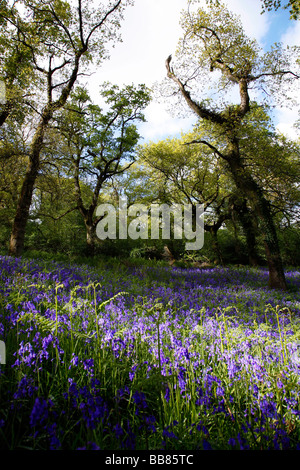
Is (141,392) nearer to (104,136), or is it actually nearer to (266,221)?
(266,221)

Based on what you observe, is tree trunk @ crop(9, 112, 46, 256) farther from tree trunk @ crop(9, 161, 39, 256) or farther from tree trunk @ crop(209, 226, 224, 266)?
tree trunk @ crop(209, 226, 224, 266)

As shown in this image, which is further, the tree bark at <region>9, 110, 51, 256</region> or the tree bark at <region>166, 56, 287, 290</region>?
the tree bark at <region>9, 110, 51, 256</region>

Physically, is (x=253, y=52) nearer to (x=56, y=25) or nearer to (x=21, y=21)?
(x=56, y=25)

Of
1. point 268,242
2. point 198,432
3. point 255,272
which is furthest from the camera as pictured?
point 255,272

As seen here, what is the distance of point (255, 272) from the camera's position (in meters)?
11.8

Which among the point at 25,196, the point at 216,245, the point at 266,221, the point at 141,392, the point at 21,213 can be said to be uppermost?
the point at 25,196

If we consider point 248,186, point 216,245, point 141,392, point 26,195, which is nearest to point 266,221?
point 248,186

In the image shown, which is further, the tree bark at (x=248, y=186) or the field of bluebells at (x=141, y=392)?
the tree bark at (x=248, y=186)

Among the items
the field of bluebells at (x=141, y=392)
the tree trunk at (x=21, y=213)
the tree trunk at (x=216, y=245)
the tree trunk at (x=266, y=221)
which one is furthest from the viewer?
the tree trunk at (x=216, y=245)

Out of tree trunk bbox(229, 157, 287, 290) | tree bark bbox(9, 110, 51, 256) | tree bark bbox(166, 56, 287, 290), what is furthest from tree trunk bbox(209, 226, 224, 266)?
tree bark bbox(9, 110, 51, 256)

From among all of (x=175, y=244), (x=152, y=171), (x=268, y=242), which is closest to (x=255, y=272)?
(x=268, y=242)

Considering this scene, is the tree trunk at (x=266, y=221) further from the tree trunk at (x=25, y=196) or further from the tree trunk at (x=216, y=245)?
the tree trunk at (x=25, y=196)

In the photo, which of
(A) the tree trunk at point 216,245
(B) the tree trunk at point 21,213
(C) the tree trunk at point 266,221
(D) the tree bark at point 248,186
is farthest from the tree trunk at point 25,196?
(A) the tree trunk at point 216,245
